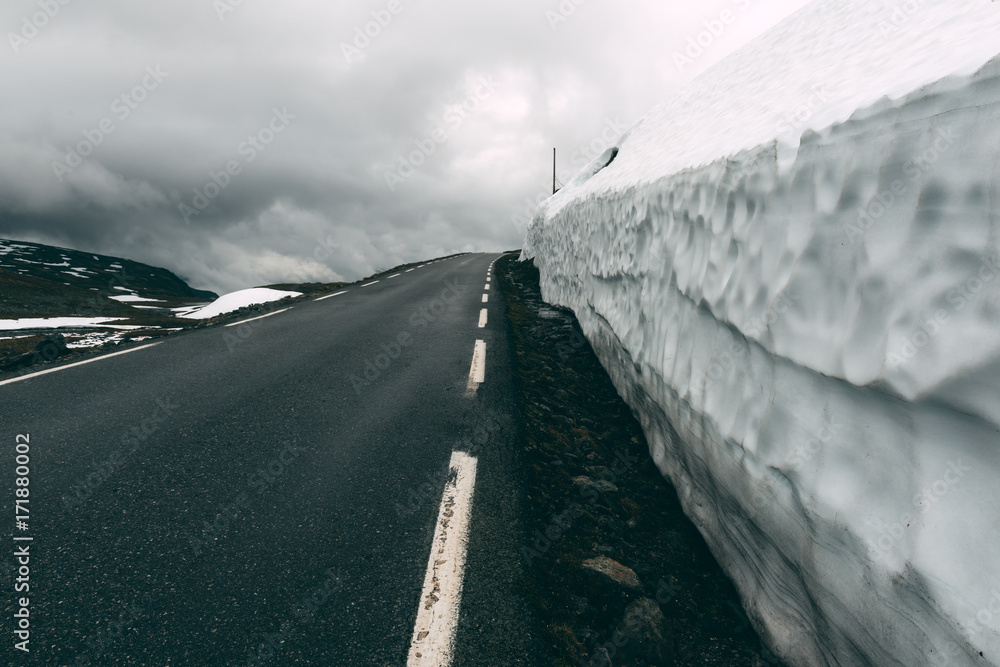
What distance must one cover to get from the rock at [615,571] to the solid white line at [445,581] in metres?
0.74

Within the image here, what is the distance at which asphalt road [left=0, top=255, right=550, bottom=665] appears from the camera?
196 centimetres

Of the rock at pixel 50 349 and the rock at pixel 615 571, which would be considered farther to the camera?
the rock at pixel 50 349

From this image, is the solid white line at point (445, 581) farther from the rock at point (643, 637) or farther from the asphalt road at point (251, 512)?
the rock at point (643, 637)

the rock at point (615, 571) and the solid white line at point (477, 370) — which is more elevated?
the solid white line at point (477, 370)

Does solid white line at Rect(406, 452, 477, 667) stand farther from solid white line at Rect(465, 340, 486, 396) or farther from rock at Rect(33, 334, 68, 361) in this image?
rock at Rect(33, 334, 68, 361)

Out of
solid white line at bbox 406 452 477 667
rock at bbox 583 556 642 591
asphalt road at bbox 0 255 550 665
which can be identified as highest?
asphalt road at bbox 0 255 550 665

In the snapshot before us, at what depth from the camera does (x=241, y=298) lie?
22766 mm

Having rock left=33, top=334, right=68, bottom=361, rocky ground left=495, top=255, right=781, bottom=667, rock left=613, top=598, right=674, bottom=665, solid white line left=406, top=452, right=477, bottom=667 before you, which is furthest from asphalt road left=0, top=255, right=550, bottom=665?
rock left=33, top=334, right=68, bottom=361

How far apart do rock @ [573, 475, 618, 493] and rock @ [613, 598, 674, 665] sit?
1.05 meters

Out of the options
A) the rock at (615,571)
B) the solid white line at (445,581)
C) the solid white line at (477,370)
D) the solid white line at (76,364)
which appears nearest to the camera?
the solid white line at (445,581)

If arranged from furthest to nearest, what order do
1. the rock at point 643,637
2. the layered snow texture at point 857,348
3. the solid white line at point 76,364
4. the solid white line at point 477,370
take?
the solid white line at point 477,370 → the solid white line at point 76,364 → the rock at point 643,637 → the layered snow texture at point 857,348

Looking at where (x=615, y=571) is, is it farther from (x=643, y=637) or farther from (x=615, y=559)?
(x=643, y=637)

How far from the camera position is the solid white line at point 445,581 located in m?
1.91

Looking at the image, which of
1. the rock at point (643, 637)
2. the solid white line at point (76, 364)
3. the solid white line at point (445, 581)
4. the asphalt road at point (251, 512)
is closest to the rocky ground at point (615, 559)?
the rock at point (643, 637)
